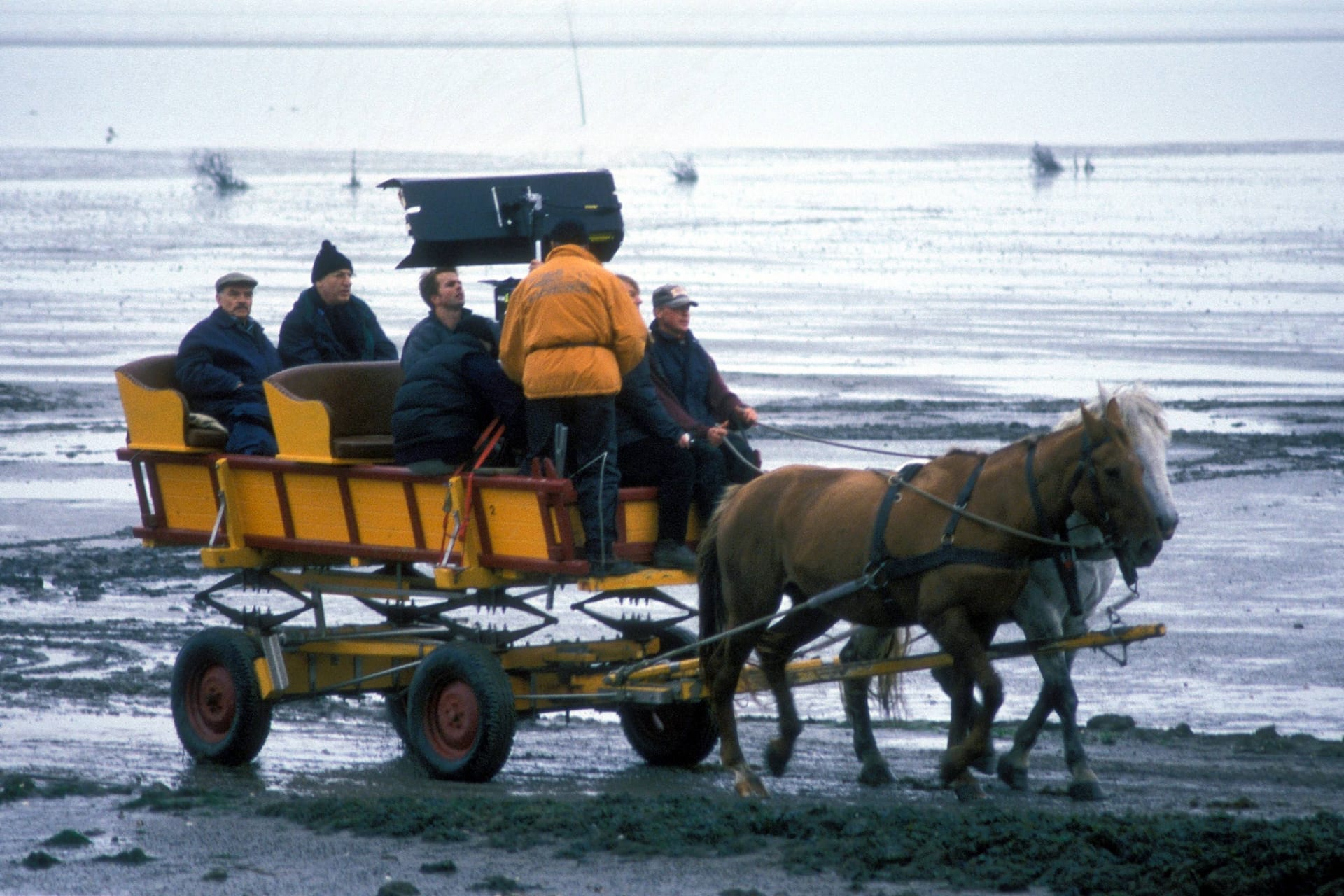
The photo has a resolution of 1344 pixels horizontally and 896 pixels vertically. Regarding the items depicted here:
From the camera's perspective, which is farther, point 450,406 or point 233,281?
point 233,281

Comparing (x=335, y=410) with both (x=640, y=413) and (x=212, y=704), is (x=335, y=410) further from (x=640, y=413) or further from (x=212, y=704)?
(x=640, y=413)

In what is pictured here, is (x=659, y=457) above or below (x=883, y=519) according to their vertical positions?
above

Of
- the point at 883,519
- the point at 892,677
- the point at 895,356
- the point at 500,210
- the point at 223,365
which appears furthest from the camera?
the point at 895,356

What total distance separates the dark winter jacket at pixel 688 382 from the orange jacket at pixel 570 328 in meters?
0.60

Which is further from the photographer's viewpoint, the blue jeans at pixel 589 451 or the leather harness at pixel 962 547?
the blue jeans at pixel 589 451

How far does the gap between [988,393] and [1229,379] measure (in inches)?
135

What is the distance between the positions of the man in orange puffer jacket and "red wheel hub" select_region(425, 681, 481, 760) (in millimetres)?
899

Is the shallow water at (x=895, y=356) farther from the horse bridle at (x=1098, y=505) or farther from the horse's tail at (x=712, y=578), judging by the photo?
the horse bridle at (x=1098, y=505)

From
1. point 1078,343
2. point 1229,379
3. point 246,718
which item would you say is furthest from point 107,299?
point 246,718

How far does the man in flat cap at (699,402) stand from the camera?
A: 30.7 ft

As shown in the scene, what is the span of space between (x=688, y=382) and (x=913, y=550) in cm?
187

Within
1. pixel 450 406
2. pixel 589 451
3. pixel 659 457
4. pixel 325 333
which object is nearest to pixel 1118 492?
pixel 659 457

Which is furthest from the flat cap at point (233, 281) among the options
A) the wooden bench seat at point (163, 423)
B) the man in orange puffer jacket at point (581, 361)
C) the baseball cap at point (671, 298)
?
the baseball cap at point (671, 298)

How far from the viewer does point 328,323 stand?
35.9 feet
